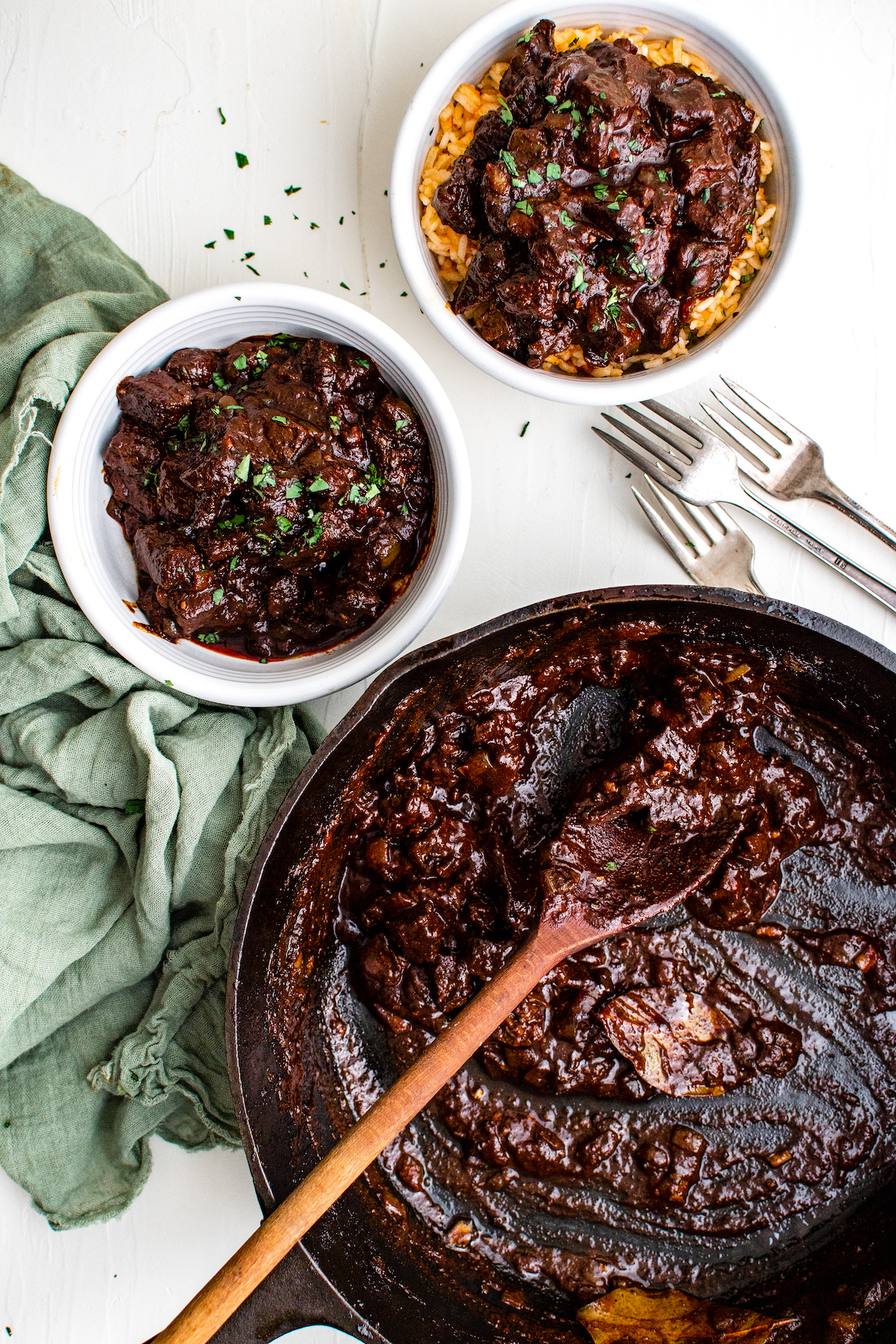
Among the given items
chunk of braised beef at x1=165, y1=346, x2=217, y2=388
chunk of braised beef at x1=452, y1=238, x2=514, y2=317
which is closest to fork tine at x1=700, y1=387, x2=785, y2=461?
chunk of braised beef at x1=452, y1=238, x2=514, y2=317

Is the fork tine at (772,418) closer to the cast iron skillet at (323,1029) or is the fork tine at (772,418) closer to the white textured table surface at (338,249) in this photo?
the white textured table surface at (338,249)

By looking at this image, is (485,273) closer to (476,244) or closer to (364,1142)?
(476,244)

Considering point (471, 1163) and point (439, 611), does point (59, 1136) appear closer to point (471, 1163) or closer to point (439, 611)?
point (471, 1163)

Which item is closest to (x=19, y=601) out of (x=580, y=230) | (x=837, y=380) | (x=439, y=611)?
(x=439, y=611)

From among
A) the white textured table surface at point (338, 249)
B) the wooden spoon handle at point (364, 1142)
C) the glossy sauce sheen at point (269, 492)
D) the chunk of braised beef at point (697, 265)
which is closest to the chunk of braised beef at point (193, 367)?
the glossy sauce sheen at point (269, 492)

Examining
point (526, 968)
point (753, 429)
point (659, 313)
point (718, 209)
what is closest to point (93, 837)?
point (526, 968)

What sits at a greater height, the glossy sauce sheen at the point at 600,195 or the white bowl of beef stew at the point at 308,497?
the glossy sauce sheen at the point at 600,195
